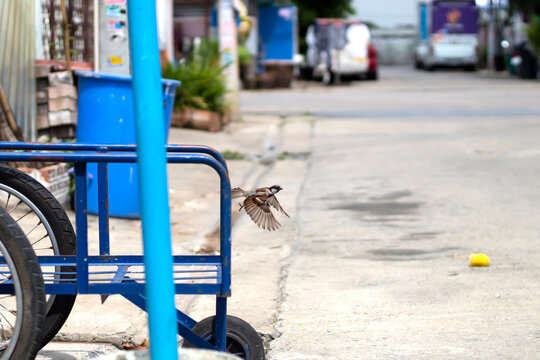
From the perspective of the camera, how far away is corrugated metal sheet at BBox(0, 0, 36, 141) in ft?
20.1

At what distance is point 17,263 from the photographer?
8.23 feet

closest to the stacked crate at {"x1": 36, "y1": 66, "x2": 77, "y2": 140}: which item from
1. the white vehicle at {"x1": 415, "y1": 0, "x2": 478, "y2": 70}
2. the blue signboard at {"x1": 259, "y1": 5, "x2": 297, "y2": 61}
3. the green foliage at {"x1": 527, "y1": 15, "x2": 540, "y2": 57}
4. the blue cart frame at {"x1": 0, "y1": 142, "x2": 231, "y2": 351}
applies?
the blue cart frame at {"x1": 0, "y1": 142, "x2": 231, "y2": 351}

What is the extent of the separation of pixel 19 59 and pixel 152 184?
479 cm

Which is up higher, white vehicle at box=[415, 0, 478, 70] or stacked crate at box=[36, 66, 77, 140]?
white vehicle at box=[415, 0, 478, 70]

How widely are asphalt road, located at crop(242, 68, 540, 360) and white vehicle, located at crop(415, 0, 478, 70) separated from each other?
75.8ft

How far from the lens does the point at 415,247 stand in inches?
212

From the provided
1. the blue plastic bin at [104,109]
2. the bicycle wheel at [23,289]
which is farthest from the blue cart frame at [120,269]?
the blue plastic bin at [104,109]

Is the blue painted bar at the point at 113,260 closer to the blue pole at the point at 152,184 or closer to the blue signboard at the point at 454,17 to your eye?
the blue pole at the point at 152,184

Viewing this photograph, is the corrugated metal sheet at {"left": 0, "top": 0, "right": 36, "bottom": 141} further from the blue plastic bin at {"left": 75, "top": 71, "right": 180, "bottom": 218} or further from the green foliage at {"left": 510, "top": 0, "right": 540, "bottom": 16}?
the green foliage at {"left": 510, "top": 0, "right": 540, "bottom": 16}

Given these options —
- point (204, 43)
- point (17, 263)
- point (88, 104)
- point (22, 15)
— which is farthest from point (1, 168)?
point (204, 43)

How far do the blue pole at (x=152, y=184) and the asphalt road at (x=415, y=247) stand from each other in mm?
1521

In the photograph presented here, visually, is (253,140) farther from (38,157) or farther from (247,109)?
(38,157)

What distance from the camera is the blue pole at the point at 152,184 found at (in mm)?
Result: 1938

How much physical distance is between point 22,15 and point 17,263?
4.39 metres
